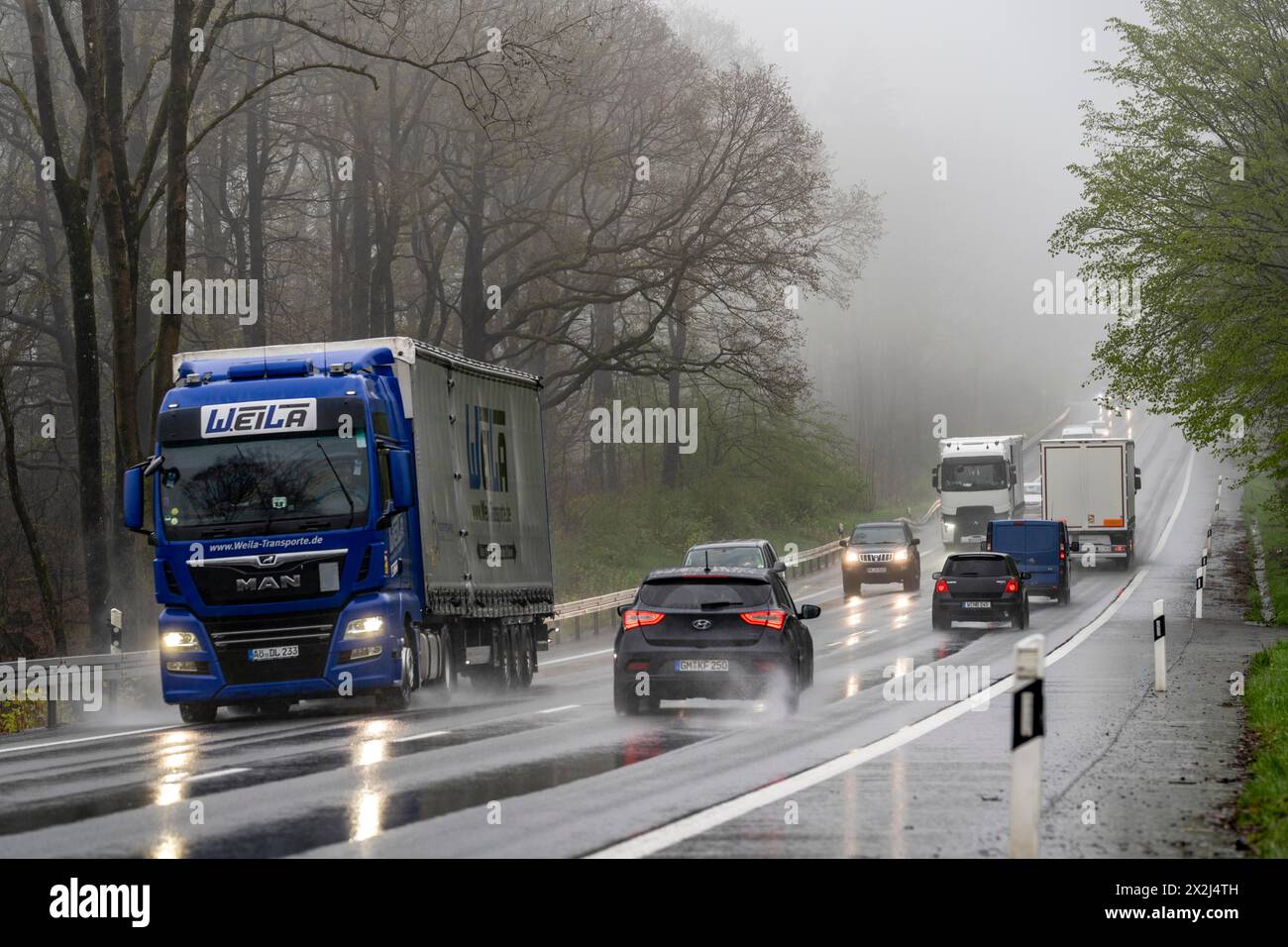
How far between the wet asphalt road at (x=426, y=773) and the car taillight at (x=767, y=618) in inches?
37.2

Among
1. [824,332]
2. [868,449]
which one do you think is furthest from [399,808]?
[824,332]

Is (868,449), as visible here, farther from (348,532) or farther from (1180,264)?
(348,532)

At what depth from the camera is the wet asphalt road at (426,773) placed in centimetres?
1009

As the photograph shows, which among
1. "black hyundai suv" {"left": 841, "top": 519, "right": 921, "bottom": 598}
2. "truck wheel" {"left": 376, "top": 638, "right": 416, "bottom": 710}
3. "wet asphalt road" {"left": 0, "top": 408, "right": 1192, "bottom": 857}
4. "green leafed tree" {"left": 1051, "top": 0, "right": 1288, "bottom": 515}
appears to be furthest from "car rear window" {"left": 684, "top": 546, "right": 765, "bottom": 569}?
"truck wheel" {"left": 376, "top": 638, "right": 416, "bottom": 710}

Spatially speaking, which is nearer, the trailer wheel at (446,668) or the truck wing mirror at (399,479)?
the truck wing mirror at (399,479)

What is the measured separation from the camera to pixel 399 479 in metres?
18.9

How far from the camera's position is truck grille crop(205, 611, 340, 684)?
62.0 feet

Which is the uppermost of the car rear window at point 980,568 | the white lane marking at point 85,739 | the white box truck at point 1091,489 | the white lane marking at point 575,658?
the white box truck at point 1091,489

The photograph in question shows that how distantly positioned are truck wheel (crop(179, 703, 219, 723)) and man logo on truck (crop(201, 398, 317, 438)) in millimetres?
3149

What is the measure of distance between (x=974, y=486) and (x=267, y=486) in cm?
4635

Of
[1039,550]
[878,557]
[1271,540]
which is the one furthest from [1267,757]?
[1271,540]

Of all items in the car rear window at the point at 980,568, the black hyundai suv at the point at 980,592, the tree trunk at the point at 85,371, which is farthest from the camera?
the car rear window at the point at 980,568

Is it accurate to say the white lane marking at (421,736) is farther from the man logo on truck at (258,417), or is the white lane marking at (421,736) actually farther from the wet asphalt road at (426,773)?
the man logo on truck at (258,417)

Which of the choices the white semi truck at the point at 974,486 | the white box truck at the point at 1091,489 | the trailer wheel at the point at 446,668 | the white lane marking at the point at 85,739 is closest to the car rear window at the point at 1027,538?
the white box truck at the point at 1091,489
